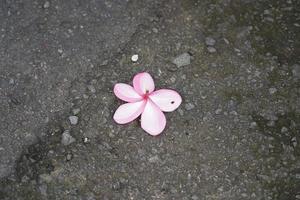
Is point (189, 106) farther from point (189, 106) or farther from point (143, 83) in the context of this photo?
point (143, 83)

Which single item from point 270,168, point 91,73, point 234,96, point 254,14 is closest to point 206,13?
point 254,14

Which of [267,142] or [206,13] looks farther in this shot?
[206,13]

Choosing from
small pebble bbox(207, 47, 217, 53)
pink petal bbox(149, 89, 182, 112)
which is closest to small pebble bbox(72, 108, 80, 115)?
pink petal bbox(149, 89, 182, 112)

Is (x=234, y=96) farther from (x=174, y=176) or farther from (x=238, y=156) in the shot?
(x=174, y=176)

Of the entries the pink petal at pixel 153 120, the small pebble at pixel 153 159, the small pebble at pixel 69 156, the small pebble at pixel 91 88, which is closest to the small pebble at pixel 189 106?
the pink petal at pixel 153 120

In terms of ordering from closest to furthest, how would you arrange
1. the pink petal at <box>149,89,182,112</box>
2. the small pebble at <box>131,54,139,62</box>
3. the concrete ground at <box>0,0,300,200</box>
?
the concrete ground at <box>0,0,300,200</box> → the pink petal at <box>149,89,182,112</box> → the small pebble at <box>131,54,139,62</box>

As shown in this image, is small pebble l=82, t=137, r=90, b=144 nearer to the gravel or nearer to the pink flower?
the pink flower
